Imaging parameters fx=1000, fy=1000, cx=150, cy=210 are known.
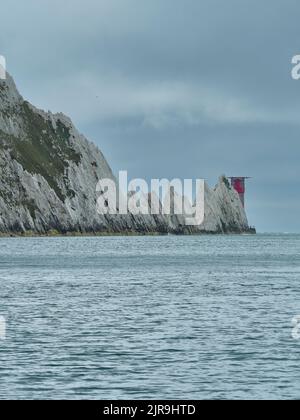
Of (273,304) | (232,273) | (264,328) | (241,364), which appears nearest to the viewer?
(241,364)

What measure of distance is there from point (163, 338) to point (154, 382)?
12604 millimetres

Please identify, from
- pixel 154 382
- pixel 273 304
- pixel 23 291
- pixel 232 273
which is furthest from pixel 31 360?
pixel 232 273

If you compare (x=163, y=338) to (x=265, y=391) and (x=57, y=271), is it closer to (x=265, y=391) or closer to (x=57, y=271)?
(x=265, y=391)

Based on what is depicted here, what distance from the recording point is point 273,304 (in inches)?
2721

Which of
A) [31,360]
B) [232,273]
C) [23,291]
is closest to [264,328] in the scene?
[31,360]
